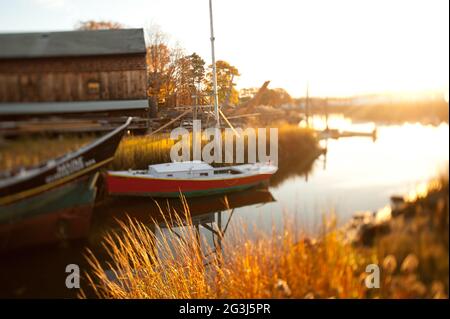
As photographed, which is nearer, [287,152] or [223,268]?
[223,268]

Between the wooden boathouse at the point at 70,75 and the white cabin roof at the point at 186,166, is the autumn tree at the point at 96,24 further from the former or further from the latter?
the white cabin roof at the point at 186,166

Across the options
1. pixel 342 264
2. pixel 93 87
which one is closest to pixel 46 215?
pixel 93 87

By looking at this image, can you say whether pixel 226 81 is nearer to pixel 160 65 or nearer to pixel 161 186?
pixel 160 65

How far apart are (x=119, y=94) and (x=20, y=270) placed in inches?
27.5

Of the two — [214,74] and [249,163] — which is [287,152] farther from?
[214,74]

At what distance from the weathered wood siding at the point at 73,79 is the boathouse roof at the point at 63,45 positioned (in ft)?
0.05

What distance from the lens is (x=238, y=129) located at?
65.7 inches

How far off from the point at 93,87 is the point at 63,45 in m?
0.13

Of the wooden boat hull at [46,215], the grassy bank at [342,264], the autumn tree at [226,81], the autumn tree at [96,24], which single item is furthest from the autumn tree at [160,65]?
the grassy bank at [342,264]

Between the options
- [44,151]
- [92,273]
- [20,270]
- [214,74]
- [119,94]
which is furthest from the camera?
[92,273]

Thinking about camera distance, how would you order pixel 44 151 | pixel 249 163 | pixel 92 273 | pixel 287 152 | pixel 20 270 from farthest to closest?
pixel 92 273 < pixel 287 152 < pixel 249 163 < pixel 20 270 < pixel 44 151

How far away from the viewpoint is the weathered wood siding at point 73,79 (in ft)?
2.49
